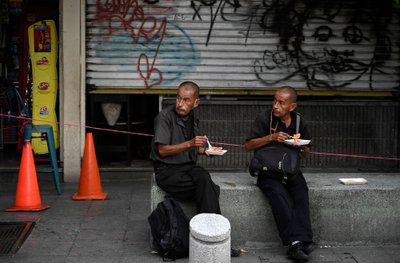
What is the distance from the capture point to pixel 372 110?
1015cm

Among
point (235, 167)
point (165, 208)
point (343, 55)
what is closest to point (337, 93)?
point (343, 55)

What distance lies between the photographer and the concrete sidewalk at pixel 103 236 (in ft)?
21.9

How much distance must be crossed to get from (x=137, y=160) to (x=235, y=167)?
143 cm

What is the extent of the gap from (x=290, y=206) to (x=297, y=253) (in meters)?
0.48

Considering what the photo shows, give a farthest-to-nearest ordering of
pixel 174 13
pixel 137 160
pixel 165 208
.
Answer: pixel 137 160
pixel 174 13
pixel 165 208

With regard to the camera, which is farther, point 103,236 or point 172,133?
point 103,236

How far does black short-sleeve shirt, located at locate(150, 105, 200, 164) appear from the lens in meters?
6.85

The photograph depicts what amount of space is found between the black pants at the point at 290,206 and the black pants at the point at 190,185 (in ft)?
1.63

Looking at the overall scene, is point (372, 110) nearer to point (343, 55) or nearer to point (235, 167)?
point (343, 55)

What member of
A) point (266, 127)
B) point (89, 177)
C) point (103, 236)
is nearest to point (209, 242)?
point (266, 127)

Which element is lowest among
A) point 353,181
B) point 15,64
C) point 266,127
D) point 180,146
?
point 353,181

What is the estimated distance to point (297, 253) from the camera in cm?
646

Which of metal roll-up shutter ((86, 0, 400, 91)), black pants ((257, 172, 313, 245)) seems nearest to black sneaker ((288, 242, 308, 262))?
black pants ((257, 172, 313, 245))

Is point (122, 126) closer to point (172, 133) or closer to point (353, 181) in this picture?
point (172, 133)
